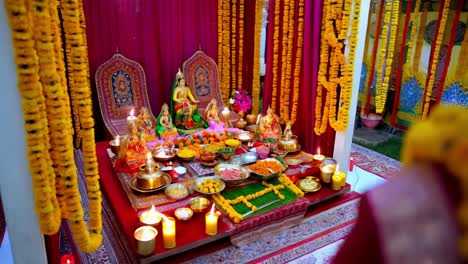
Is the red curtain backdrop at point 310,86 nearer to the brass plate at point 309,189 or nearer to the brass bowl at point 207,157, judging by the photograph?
the brass plate at point 309,189

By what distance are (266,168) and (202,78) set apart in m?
2.43

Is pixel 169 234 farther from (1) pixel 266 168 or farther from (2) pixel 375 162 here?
(2) pixel 375 162

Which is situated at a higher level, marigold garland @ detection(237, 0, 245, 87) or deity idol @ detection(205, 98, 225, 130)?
marigold garland @ detection(237, 0, 245, 87)

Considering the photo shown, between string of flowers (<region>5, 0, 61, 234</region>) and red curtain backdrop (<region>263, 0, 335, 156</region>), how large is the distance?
3068mm

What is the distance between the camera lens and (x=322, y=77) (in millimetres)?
3781

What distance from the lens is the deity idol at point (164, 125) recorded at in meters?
4.18

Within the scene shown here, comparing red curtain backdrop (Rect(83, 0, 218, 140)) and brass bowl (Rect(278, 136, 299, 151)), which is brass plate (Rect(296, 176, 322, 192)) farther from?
red curtain backdrop (Rect(83, 0, 218, 140))

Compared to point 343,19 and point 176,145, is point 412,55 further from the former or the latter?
point 176,145

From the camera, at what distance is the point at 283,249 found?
2.66 m

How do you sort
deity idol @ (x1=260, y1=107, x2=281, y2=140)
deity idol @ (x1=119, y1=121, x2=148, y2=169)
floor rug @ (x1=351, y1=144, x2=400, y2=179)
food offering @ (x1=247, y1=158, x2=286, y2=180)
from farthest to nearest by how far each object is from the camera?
floor rug @ (x1=351, y1=144, x2=400, y2=179) < deity idol @ (x1=260, y1=107, x2=281, y2=140) < deity idol @ (x1=119, y1=121, x2=148, y2=169) < food offering @ (x1=247, y1=158, x2=286, y2=180)

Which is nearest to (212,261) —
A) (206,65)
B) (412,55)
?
(206,65)

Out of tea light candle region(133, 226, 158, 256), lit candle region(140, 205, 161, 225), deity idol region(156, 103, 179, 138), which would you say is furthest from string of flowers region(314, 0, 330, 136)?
tea light candle region(133, 226, 158, 256)

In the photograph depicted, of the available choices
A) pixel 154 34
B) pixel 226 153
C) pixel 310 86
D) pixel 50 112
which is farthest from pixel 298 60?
pixel 50 112

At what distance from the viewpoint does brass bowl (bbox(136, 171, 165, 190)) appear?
299 cm
